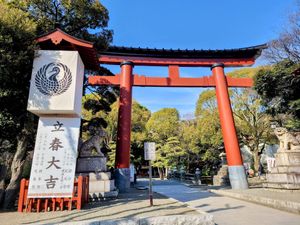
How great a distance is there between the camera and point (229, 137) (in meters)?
12.7

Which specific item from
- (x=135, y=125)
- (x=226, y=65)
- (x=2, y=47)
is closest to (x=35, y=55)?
(x=2, y=47)

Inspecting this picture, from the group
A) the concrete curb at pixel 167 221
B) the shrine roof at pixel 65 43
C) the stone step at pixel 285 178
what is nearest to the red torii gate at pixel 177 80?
the stone step at pixel 285 178

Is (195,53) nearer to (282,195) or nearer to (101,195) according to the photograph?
(282,195)

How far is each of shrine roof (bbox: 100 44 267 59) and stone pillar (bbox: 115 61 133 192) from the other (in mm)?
897

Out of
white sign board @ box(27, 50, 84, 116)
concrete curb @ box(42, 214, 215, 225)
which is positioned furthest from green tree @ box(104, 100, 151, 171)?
concrete curb @ box(42, 214, 215, 225)

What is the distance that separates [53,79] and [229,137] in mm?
9465

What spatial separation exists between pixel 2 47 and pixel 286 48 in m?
13.8

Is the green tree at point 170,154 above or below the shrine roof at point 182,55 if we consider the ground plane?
below

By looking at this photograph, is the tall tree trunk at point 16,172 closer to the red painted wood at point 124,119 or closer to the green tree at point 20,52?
the green tree at point 20,52

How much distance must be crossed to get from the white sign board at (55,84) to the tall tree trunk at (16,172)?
1.28 metres

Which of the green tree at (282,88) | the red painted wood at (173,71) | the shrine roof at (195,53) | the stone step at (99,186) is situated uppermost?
the shrine roof at (195,53)

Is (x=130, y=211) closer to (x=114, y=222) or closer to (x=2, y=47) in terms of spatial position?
(x=114, y=222)

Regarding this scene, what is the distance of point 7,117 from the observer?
7062mm

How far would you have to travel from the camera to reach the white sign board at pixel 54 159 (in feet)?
20.9
